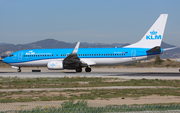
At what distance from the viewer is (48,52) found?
141ft

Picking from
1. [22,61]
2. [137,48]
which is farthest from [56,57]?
[137,48]

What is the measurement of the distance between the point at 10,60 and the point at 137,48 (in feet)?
74.8

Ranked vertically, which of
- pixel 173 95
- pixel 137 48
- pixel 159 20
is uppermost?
pixel 159 20

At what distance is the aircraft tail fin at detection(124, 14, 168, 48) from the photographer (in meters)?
40.0

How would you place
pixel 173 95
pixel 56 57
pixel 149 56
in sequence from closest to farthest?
1. pixel 173 95
2. pixel 149 56
3. pixel 56 57

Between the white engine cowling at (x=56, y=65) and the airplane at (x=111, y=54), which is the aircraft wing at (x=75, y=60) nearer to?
the airplane at (x=111, y=54)

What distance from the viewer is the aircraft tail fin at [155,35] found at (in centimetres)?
4003

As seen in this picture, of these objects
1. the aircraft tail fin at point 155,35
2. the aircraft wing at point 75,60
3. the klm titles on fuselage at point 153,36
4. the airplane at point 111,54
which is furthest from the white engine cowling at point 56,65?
the klm titles on fuselage at point 153,36

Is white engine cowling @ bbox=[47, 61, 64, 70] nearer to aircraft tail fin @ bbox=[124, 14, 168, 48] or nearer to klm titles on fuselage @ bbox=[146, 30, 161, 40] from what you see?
aircraft tail fin @ bbox=[124, 14, 168, 48]

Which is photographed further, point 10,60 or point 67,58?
point 10,60

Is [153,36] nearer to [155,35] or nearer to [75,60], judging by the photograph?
[155,35]

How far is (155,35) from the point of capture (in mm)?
40500

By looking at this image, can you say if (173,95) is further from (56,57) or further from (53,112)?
(56,57)

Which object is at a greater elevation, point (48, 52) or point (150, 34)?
point (150, 34)
